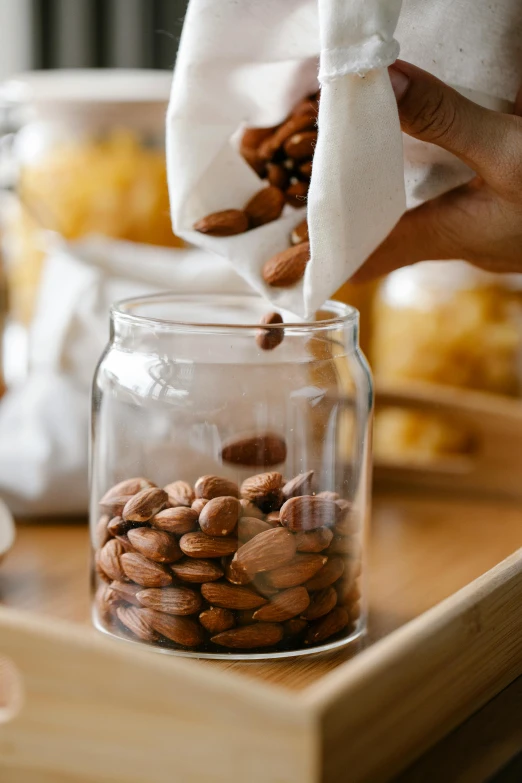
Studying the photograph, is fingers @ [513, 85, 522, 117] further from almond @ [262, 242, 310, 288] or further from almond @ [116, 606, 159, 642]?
almond @ [116, 606, 159, 642]

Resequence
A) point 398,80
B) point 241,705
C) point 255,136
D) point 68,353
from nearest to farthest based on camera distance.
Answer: point 241,705 < point 398,80 < point 255,136 < point 68,353

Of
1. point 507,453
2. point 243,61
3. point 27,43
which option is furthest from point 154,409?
point 27,43

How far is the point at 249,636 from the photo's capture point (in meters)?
0.44

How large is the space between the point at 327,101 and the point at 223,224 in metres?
0.10

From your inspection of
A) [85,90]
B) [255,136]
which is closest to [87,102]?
[85,90]

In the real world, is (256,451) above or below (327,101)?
below

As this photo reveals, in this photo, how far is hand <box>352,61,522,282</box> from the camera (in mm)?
412

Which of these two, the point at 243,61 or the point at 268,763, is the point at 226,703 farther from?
the point at 243,61

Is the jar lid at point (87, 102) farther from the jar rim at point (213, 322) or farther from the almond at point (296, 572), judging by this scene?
the almond at point (296, 572)

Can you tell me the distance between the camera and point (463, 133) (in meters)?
0.42

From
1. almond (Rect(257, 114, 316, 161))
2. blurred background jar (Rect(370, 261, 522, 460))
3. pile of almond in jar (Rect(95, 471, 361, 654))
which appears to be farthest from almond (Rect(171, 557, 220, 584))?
blurred background jar (Rect(370, 261, 522, 460))

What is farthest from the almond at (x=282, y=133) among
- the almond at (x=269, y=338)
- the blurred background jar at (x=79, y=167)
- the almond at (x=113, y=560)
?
the blurred background jar at (x=79, y=167)

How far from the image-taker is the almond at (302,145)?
470mm

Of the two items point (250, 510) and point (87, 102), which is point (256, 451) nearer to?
point (250, 510)
